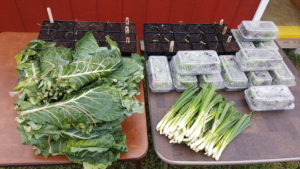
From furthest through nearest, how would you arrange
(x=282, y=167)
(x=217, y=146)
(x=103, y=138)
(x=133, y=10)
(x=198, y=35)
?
(x=133, y=10)
(x=282, y=167)
(x=198, y=35)
(x=217, y=146)
(x=103, y=138)

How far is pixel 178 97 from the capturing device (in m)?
2.40

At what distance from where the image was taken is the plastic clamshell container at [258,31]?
279 cm

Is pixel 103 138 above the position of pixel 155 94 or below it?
above

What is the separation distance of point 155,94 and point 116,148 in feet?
2.54

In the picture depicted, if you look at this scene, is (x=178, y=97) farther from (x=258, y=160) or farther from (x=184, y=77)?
(x=258, y=160)

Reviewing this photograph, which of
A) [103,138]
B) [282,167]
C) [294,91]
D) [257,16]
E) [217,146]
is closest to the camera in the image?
[103,138]

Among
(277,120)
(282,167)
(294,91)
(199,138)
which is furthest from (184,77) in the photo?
(282,167)

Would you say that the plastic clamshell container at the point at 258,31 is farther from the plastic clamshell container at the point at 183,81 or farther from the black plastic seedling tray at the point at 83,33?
the black plastic seedling tray at the point at 83,33

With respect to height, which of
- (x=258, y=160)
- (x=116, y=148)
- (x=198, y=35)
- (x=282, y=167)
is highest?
(x=198, y=35)

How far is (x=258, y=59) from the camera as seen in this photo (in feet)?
8.05

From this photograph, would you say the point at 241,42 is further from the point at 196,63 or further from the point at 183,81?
the point at 183,81

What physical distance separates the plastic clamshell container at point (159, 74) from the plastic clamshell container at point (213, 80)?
13.3 inches

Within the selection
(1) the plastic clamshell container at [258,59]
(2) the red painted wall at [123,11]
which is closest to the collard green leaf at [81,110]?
(1) the plastic clamshell container at [258,59]

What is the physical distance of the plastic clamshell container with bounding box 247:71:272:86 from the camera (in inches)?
97.3
